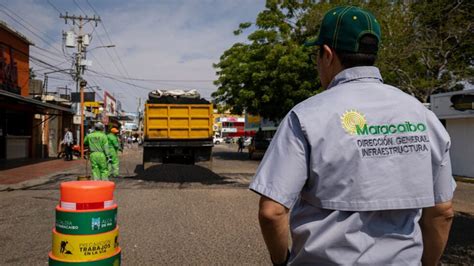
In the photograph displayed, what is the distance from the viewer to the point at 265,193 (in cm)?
159

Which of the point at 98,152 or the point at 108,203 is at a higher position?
the point at 98,152

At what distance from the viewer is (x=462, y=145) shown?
17.2m

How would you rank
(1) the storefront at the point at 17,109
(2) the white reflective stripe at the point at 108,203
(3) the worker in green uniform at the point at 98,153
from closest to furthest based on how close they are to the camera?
1. (2) the white reflective stripe at the point at 108,203
2. (3) the worker in green uniform at the point at 98,153
3. (1) the storefront at the point at 17,109

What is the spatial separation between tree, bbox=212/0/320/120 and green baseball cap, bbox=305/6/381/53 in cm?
2107

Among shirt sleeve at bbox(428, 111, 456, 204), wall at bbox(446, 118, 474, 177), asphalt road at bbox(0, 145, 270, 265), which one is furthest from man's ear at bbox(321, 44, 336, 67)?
wall at bbox(446, 118, 474, 177)

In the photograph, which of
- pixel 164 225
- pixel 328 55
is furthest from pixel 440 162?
pixel 164 225

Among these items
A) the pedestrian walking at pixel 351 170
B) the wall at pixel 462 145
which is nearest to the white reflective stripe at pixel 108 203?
the pedestrian walking at pixel 351 170

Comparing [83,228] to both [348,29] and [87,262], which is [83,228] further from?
[348,29]

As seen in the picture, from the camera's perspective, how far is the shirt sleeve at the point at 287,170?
157cm

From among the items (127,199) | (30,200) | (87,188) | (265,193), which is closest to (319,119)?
(265,193)

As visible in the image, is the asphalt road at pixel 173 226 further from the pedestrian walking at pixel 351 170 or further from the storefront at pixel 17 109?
the storefront at pixel 17 109

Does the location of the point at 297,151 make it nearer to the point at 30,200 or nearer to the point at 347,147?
the point at 347,147

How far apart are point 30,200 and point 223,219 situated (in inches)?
200

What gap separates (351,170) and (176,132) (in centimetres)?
1296
